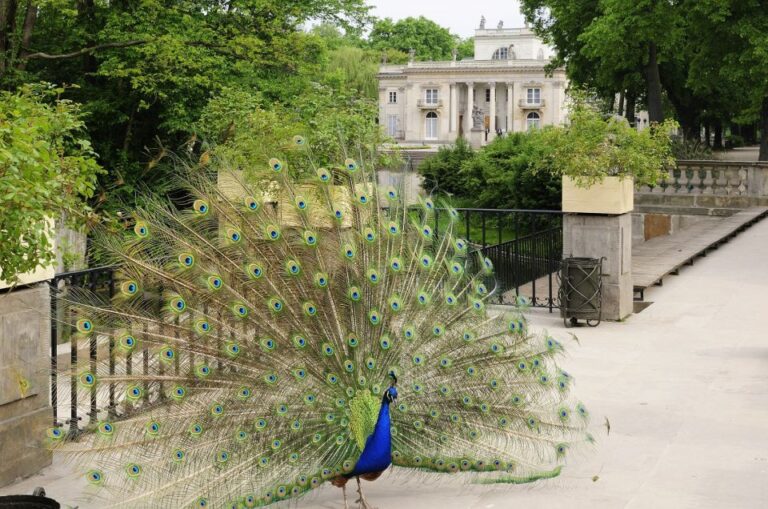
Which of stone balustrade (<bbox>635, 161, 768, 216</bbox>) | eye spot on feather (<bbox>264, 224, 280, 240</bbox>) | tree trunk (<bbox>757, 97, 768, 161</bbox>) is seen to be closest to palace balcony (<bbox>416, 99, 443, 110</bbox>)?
tree trunk (<bbox>757, 97, 768, 161</bbox>)

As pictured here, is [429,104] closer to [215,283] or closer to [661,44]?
[661,44]

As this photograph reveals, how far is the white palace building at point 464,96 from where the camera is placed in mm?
105875

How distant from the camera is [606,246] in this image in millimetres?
13586

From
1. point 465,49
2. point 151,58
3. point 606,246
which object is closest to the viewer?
point 606,246

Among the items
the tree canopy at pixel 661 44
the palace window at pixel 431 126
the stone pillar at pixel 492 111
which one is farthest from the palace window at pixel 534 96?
the tree canopy at pixel 661 44

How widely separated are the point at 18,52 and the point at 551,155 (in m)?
14.7

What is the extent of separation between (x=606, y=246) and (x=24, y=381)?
8292 mm

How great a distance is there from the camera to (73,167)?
7.05m

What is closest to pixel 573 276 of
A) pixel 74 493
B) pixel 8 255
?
pixel 74 493

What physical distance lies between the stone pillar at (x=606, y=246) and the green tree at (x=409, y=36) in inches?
4418

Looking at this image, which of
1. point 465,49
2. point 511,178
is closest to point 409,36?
point 465,49

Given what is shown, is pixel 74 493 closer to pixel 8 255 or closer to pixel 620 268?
pixel 8 255

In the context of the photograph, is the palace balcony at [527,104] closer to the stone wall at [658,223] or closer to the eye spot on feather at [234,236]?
the stone wall at [658,223]

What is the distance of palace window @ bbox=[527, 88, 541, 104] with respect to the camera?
107 m
